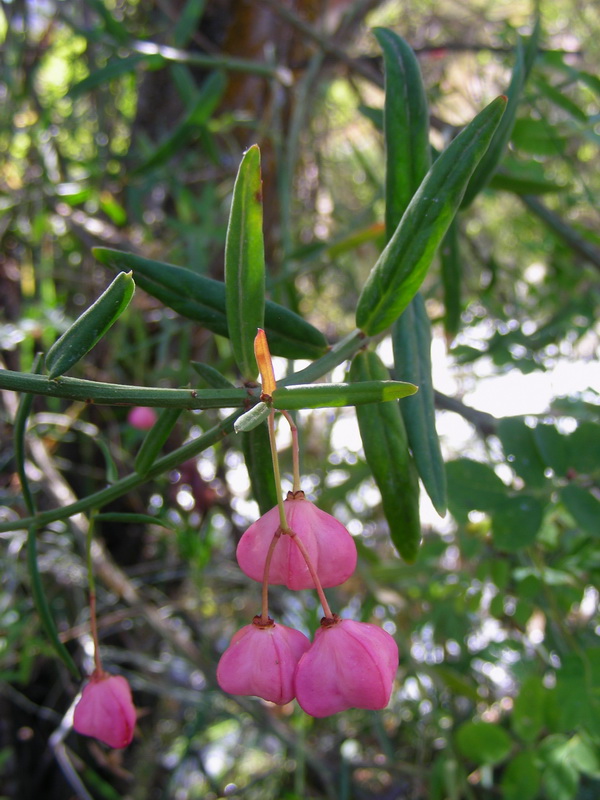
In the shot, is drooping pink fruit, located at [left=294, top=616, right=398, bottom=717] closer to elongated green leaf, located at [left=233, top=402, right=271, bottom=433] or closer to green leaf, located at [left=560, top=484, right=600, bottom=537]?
elongated green leaf, located at [left=233, top=402, right=271, bottom=433]

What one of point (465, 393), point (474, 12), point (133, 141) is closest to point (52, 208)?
point (133, 141)

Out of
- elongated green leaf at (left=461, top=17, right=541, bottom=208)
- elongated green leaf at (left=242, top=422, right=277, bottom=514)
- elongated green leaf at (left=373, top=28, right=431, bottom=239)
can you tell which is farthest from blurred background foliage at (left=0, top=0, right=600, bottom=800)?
elongated green leaf at (left=242, top=422, right=277, bottom=514)

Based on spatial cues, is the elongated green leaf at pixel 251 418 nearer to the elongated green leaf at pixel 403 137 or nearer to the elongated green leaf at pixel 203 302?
the elongated green leaf at pixel 203 302

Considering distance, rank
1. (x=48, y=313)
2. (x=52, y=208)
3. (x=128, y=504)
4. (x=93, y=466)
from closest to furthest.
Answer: (x=48, y=313), (x=52, y=208), (x=128, y=504), (x=93, y=466)

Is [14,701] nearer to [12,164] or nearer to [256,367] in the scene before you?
[12,164]

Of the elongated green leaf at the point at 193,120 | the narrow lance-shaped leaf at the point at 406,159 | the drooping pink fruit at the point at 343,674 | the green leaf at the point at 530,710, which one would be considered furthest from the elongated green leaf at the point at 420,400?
the elongated green leaf at the point at 193,120
